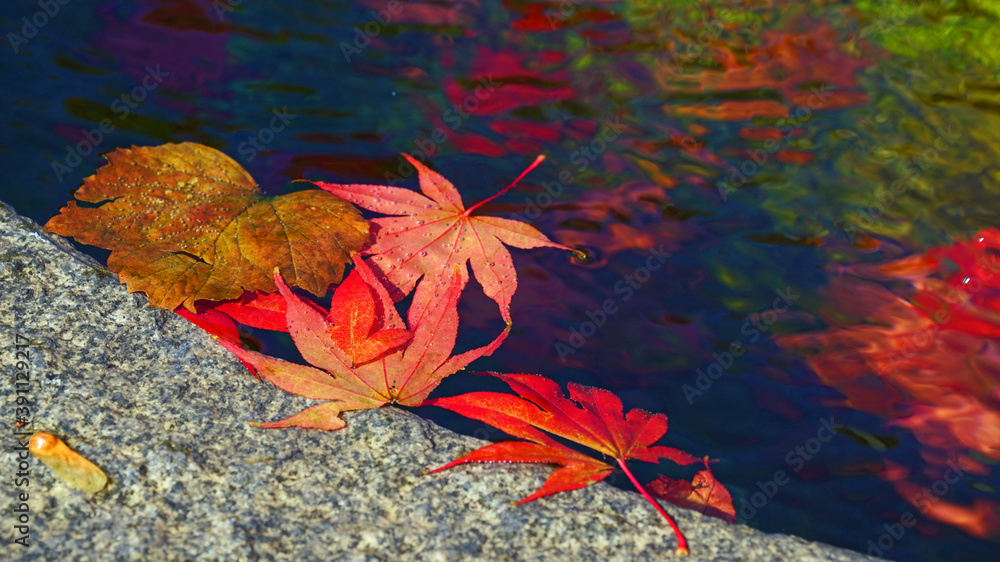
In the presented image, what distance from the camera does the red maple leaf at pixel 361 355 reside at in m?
1.49

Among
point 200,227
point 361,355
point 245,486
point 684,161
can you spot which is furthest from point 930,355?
point 200,227

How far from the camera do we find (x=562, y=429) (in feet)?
4.71

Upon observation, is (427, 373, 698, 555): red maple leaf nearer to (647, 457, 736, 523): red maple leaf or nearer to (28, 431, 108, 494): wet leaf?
(647, 457, 736, 523): red maple leaf

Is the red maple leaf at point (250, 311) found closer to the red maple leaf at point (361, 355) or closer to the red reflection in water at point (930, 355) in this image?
the red maple leaf at point (361, 355)

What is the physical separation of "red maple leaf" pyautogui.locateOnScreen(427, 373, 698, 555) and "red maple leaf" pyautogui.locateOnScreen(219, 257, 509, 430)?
86mm

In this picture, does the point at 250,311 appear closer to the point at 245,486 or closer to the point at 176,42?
the point at 245,486

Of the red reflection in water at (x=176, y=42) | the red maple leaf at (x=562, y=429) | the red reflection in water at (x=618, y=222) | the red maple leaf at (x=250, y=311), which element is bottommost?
the red maple leaf at (x=250, y=311)

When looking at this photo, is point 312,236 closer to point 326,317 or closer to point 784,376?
point 326,317

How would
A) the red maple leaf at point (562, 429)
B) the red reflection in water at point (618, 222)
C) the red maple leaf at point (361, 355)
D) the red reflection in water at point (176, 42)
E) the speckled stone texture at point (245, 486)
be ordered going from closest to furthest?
the speckled stone texture at point (245, 486), the red maple leaf at point (562, 429), the red maple leaf at point (361, 355), the red reflection in water at point (618, 222), the red reflection in water at point (176, 42)

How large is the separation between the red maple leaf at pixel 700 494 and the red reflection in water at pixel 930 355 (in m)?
0.42

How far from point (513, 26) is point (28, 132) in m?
1.75

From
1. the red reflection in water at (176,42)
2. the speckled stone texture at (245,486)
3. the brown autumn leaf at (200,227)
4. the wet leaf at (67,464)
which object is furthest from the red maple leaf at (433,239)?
the red reflection in water at (176,42)

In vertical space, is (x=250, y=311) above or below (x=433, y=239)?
below

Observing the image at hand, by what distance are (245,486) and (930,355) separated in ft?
5.65
